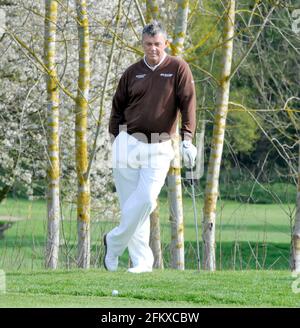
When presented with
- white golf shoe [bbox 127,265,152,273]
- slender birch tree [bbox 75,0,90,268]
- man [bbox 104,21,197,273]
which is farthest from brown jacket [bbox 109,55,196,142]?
slender birch tree [bbox 75,0,90,268]

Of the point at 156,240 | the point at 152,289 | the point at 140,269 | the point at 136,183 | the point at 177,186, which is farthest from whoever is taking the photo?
the point at 156,240

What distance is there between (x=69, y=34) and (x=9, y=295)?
1103 centimetres

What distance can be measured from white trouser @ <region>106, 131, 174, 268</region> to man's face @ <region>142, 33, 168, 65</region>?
2.55 feet

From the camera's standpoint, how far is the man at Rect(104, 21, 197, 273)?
916cm

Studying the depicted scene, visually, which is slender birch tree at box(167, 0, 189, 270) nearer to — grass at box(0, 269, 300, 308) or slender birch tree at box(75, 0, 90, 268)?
slender birch tree at box(75, 0, 90, 268)

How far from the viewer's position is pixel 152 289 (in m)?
8.41

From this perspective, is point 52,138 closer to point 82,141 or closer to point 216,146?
point 82,141

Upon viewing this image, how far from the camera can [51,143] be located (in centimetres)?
1352

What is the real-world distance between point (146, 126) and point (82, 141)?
3984mm

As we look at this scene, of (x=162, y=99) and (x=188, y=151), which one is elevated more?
(x=162, y=99)

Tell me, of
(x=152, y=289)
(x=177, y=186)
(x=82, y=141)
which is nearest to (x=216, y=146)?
(x=177, y=186)

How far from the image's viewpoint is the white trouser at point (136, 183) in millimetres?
9297
